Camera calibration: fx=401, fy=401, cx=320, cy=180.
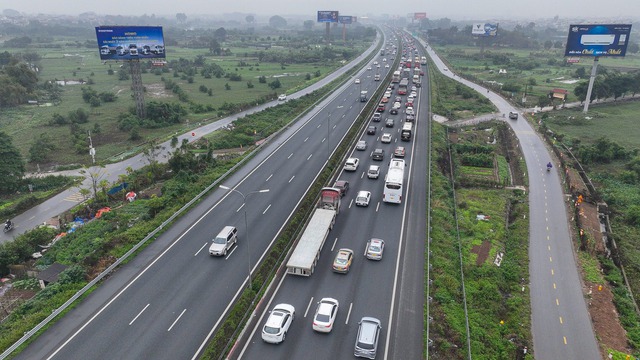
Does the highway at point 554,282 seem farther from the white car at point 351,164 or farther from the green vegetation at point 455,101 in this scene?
the green vegetation at point 455,101

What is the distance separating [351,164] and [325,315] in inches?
1298

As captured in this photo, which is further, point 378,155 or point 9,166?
point 378,155

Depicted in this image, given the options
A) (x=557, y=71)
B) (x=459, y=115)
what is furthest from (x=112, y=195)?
(x=557, y=71)

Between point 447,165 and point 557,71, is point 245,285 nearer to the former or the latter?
point 447,165

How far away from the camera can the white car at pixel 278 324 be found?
92.6 feet

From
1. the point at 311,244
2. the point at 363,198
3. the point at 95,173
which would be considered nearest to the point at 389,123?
the point at 363,198

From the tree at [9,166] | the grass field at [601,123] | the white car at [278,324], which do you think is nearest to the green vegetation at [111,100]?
the tree at [9,166]

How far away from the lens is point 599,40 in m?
98.4

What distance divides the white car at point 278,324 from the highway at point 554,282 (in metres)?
18.9

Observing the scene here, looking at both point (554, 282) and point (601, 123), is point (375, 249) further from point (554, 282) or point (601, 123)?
point (601, 123)

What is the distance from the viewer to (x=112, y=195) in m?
56.4

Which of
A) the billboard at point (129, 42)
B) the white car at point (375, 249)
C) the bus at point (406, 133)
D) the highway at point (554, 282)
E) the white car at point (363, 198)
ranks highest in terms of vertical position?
the billboard at point (129, 42)

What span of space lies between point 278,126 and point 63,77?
397 feet

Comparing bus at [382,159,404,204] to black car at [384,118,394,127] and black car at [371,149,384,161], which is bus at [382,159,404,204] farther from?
black car at [384,118,394,127]
